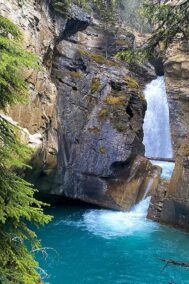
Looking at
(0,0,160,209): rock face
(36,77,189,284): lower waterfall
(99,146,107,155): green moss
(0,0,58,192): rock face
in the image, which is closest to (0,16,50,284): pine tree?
(36,77,189,284): lower waterfall

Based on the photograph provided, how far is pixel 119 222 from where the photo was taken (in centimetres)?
2289

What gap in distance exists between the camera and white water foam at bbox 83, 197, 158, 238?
69.6 ft

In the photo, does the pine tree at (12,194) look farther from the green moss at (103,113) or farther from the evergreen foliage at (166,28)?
the green moss at (103,113)

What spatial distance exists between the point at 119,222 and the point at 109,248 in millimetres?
4200

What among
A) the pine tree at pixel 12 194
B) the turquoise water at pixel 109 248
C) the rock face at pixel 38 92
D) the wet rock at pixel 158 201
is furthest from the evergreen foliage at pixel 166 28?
the wet rock at pixel 158 201

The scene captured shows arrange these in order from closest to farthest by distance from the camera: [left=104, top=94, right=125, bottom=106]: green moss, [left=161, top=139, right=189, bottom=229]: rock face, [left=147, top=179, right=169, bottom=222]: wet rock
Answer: [left=161, top=139, right=189, bottom=229]: rock face → [left=147, top=179, right=169, bottom=222]: wet rock → [left=104, top=94, right=125, bottom=106]: green moss

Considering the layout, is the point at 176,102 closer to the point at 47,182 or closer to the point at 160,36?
the point at 47,182

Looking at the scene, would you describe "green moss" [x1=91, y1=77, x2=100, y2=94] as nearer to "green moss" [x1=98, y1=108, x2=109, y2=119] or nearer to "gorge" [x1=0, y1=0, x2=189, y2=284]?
"gorge" [x1=0, y1=0, x2=189, y2=284]

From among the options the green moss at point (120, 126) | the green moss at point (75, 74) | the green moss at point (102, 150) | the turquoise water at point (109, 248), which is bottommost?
the turquoise water at point (109, 248)

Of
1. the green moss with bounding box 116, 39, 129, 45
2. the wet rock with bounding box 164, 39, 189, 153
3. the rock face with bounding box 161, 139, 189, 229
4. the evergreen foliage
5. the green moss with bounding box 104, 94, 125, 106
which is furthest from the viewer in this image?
the green moss with bounding box 116, 39, 129, 45

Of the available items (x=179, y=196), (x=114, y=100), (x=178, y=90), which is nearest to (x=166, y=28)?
(x=179, y=196)

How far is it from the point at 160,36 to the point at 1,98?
441 cm

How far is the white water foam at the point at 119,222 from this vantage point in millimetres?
21219

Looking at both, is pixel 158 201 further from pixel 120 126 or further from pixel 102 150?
pixel 120 126
